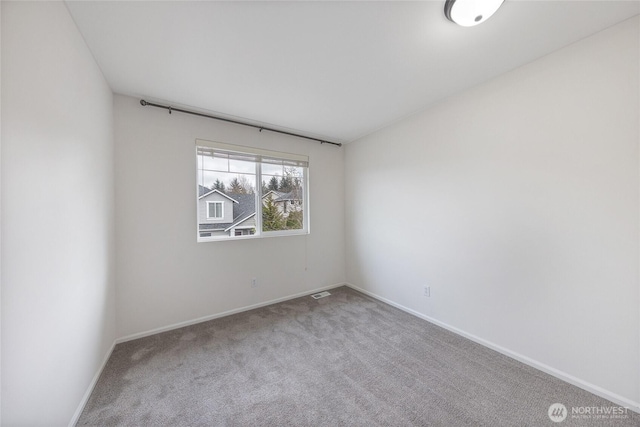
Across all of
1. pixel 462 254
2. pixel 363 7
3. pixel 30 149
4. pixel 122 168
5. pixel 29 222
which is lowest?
pixel 462 254

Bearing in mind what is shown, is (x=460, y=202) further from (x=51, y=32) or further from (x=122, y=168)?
(x=122, y=168)

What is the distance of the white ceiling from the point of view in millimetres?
1332

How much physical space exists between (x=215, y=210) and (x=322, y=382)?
2091 mm

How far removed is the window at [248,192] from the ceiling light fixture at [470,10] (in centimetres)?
225

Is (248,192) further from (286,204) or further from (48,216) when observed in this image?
(48,216)

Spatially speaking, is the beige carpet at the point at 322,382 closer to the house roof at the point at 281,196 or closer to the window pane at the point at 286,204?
the window pane at the point at 286,204

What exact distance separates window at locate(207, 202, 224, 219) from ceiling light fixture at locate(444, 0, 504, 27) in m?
2.65

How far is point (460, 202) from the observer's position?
7.47 feet

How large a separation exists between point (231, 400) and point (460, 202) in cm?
253

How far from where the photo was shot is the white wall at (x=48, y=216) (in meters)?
0.92

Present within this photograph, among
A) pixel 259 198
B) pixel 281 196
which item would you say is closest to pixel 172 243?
pixel 259 198

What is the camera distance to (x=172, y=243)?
2457 mm

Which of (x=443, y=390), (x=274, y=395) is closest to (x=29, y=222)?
(x=274, y=395)

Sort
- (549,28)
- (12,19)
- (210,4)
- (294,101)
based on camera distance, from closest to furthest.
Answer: (12,19)
(210,4)
(549,28)
(294,101)
